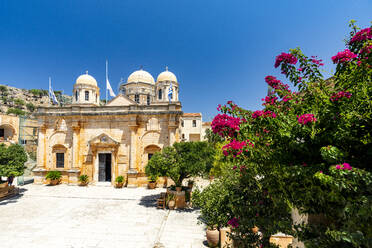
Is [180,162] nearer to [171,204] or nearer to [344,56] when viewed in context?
[171,204]

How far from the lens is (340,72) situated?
3.05 metres

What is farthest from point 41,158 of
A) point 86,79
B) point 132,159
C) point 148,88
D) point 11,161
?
point 148,88

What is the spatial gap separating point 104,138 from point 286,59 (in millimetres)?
16433

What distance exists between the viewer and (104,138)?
1692cm

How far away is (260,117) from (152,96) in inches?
955

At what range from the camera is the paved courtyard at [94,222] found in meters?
7.25

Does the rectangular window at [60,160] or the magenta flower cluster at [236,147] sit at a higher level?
the magenta flower cluster at [236,147]

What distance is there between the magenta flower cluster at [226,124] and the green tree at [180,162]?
7438 millimetres

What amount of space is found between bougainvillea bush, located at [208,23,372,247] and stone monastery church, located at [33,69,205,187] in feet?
42.8

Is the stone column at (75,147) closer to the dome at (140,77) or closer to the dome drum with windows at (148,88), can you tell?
the dome drum with windows at (148,88)

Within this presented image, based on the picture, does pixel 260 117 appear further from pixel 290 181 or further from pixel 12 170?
pixel 12 170

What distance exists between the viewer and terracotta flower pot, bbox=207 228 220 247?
6.62m

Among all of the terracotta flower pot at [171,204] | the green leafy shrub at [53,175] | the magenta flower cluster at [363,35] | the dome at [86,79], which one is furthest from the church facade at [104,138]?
the magenta flower cluster at [363,35]

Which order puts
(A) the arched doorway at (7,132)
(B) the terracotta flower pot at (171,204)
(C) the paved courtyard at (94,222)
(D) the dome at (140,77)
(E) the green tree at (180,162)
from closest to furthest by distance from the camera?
(C) the paved courtyard at (94,222) < (E) the green tree at (180,162) < (B) the terracotta flower pot at (171,204) < (D) the dome at (140,77) < (A) the arched doorway at (7,132)
